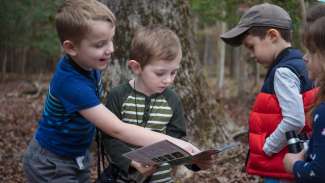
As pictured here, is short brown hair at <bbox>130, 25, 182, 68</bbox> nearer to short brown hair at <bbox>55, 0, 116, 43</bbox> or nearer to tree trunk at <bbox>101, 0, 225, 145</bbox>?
short brown hair at <bbox>55, 0, 116, 43</bbox>

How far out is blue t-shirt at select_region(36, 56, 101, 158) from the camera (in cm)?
299

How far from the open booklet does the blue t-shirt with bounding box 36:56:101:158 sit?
1.23 ft

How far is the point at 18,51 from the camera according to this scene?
A: 135 ft

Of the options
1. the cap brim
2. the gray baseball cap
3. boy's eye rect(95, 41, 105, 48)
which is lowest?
the cap brim

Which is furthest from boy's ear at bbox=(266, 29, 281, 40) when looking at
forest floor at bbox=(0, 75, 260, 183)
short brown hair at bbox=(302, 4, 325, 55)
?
forest floor at bbox=(0, 75, 260, 183)

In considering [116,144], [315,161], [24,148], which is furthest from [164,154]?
[24,148]

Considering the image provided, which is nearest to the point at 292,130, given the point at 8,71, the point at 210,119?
the point at 210,119

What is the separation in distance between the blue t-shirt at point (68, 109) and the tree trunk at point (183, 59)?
2.72 m

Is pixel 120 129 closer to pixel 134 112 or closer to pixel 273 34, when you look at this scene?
pixel 134 112

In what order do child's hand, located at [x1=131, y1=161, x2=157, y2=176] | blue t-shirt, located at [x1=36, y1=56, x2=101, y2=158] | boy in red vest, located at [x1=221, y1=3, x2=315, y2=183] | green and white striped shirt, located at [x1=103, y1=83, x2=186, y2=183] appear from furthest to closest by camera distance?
boy in red vest, located at [x1=221, y1=3, x2=315, y2=183], green and white striped shirt, located at [x1=103, y1=83, x2=186, y2=183], child's hand, located at [x1=131, y1=161, x2=157, y2=176], blue t-shirt, located at [x1=36, y1=56, x2=101, y2=158]

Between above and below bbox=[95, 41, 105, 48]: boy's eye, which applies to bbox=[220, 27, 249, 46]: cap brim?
below

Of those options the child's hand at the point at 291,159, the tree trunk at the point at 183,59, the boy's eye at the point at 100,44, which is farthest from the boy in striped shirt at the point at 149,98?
the tree trunk at the point at 183,59

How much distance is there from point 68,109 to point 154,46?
0.64 meters

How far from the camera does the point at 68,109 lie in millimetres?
3012
